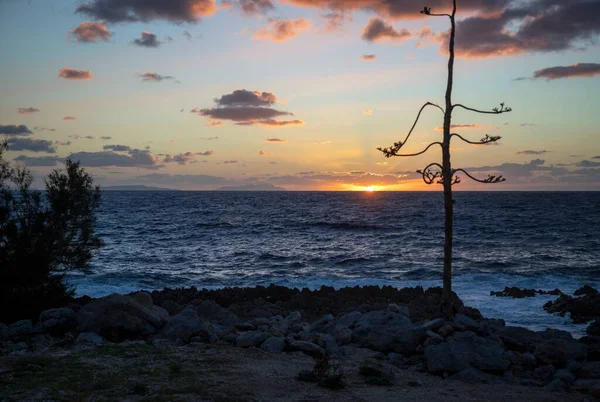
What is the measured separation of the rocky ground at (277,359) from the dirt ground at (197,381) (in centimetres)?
2

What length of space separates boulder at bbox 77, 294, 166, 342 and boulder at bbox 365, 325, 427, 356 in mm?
6449

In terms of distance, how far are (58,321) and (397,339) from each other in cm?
983

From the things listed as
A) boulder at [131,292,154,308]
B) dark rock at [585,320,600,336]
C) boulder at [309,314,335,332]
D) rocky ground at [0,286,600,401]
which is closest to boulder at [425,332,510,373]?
rocky ground at [0,286,600,401]

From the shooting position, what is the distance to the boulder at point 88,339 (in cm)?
1264

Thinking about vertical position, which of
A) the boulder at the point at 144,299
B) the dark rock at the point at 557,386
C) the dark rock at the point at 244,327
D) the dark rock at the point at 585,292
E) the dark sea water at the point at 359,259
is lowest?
the dark sea water at the point at 359,259

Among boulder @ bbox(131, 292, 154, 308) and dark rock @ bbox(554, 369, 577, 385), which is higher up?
boulder @ bbox(131, 292, 154, 308)

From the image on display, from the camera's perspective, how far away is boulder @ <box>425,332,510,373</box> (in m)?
11.6

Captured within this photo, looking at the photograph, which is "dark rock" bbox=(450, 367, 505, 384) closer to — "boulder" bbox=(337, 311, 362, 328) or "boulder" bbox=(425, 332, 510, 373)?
"boulder" bbox=(425, 332, 510, 373)

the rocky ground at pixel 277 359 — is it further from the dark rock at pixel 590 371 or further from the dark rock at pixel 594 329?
the dark rock at pixel 594 329

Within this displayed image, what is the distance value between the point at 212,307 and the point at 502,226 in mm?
53532

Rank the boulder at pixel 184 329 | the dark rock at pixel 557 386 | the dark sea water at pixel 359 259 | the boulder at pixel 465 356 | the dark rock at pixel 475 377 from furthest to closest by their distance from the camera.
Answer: the dark sea water at pixel 359 259, the boulder at pixel 184 329, the boulder at pixel 465 356, the dark rock at pixel 475 377, the dark rock at pixel 557 386

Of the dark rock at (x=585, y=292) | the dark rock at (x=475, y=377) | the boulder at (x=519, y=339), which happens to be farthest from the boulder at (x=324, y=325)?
the dark rock at (x=585, y=292)

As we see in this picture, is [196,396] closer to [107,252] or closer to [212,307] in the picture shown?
[212,307]

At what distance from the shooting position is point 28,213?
19.0 metres
